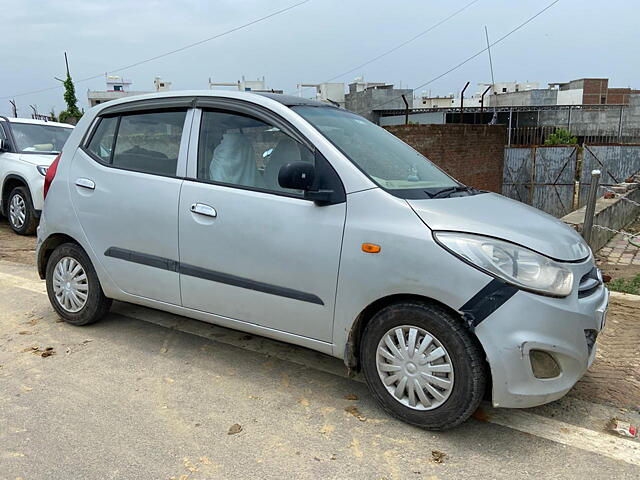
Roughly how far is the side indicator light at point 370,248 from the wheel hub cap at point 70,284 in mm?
2538

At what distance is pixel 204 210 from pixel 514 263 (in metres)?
1.93

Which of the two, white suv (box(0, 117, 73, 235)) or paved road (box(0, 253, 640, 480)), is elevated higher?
white suv (box(0, 117, 73, 235))

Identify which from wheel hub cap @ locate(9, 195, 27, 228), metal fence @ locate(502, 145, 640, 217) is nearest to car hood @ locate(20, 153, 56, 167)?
wheel hub cap @ locate(9, 195, 27, 228)

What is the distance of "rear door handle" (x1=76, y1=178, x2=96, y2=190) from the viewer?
4.18m

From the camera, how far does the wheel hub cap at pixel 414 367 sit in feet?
9.46

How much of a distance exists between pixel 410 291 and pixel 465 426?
2.92ft

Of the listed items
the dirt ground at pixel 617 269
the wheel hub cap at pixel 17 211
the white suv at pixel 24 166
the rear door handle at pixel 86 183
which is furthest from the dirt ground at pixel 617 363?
the wheel hub cap at pixel 17 211

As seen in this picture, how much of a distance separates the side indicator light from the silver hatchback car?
1 cm

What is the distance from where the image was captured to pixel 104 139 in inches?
170

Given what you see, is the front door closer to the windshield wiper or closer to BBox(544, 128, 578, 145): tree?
the windshield wiper

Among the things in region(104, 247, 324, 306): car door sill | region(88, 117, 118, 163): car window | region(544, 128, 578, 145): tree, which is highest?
region(544, 128, 578, 145): tree

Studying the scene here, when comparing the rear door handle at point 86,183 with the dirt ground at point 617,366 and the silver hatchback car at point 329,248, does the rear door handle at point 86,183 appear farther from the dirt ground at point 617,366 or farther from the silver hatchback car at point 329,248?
the dirt ground at point 617,366

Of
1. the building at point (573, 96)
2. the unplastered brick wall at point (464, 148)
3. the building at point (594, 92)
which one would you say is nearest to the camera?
the unplastered brick wall at point (464, 148)

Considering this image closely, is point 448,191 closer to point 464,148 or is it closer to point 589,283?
point 589,283
